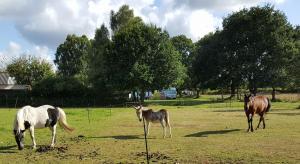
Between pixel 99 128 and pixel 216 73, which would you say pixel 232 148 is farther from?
pixel 216 73

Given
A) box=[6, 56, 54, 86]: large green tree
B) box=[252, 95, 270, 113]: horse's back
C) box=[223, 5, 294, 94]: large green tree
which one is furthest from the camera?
box=[6, 56, 54, 86]: large green tree

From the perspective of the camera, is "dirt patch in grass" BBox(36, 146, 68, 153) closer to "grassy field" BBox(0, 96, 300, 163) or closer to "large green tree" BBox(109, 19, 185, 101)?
"grassy field" BBox(0, 96, 300, 163)

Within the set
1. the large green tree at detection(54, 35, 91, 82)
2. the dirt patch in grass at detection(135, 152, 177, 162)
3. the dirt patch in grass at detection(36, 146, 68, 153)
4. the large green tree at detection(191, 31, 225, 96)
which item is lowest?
the dirt patch in grass at detection(135, 152, 177, 162)

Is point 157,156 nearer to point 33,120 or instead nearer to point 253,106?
point 33,120

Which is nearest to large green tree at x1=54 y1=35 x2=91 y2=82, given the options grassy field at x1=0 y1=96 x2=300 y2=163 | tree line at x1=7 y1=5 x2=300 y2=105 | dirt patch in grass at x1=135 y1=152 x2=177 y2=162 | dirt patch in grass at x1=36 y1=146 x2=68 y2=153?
tree line at x1=7 y1=5 x2=300 y2=105

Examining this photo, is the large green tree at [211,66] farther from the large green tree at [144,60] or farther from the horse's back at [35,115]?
the horse's back at [35,115]

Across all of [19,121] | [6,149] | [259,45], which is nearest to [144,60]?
[259,45]

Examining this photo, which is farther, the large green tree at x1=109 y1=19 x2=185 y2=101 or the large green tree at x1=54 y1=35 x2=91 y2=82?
the large green tree at x1=54 y1=35 x2=91 y2=82

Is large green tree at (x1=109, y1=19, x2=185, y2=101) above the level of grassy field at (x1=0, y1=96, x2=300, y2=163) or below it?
above

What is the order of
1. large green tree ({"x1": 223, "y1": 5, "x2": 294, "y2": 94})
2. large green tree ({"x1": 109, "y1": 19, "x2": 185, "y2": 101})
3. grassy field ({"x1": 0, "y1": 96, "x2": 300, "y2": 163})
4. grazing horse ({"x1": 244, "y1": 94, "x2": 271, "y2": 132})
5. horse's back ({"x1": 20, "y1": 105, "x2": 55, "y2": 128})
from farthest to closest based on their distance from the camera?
large green tree ({"x1": 223, "y1": 5, "x2": 294, "y2": 94}), large green tree ({"x1": 109, "y1": 19, "x2": 185, "y2": 101}), grazing horse ({"x1": 244, "y1": 94, "x2": 271, "y2": 132}), horse's back ({"x1": 20, "y1": 105, "x2": 55, "y2": 128}), grassy field ({"x1": 0, "y1": 96, "x2": 300, "y2": 163})

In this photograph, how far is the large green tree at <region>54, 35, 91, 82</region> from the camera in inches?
3925

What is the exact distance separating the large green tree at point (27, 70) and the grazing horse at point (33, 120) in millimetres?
74399

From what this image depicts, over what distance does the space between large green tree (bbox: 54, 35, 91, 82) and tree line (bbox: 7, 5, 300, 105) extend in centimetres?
2919

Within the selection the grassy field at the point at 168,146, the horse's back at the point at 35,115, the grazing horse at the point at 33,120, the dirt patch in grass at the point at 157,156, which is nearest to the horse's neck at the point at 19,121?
the grazing horse at the point at 33,120
